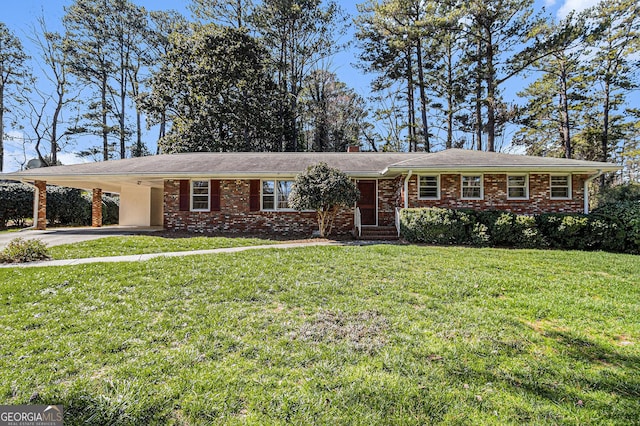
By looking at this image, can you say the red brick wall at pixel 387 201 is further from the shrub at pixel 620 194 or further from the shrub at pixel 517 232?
the shrub at pixel 620 194

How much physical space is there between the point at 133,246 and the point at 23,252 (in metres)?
2.28

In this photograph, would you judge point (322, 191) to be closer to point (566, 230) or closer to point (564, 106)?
point (566, 230)

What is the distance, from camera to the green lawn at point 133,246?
25.3 ft

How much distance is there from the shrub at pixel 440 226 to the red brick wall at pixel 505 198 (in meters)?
1.64

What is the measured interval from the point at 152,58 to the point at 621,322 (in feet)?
114

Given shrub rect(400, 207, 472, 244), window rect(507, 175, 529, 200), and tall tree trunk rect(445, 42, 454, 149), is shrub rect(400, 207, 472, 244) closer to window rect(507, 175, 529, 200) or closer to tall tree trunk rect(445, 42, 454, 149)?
window rect(507, 175, 529, 200)

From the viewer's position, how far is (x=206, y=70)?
71.7 feet

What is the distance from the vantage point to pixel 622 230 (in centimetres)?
921

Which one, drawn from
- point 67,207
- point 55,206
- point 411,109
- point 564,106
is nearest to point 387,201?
point 411,109

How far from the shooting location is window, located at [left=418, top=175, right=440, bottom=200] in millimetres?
11633

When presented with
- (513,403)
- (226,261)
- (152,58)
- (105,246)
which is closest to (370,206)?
(226,261)

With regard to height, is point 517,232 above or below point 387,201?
below
